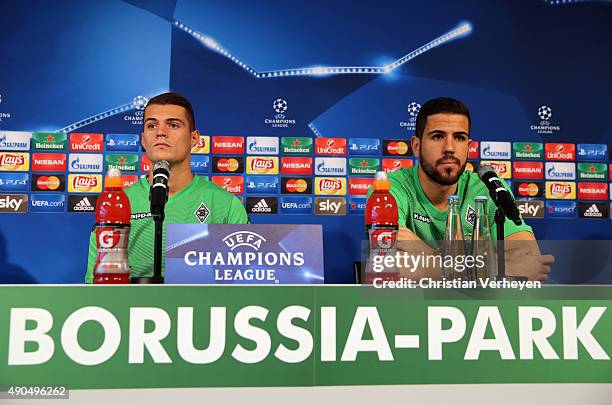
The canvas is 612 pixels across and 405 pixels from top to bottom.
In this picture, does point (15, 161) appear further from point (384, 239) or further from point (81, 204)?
point (384, 239)

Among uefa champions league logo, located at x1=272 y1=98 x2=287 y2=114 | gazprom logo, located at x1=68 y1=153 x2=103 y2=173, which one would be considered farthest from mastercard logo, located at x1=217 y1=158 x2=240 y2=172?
gazprom logo, located at x1=68 y1=153 x2=103 y2=173

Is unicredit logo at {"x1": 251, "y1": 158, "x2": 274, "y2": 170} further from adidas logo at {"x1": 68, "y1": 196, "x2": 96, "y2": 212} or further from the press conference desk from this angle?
the press conference desk

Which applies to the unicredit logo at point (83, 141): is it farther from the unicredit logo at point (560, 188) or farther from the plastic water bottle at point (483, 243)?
the unicredit logo at point (560, 188)

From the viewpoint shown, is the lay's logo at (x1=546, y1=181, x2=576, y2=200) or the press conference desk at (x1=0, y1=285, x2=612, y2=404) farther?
the lay's logo at (x1=546, y1=181, x2=576, y2=200)

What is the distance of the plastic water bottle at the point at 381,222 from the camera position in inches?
56.7

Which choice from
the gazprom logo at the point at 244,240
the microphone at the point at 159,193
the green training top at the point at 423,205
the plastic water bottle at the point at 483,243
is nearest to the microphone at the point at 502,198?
the plastic water bottle at the point at 483,243

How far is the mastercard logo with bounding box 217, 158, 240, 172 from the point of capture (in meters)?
3.33

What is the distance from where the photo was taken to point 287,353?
1171mm

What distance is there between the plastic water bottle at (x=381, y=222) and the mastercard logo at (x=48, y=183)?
222 centimetres

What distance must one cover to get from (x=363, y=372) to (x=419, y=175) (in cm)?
165

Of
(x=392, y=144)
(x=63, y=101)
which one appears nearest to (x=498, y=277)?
(x=392, y=144)

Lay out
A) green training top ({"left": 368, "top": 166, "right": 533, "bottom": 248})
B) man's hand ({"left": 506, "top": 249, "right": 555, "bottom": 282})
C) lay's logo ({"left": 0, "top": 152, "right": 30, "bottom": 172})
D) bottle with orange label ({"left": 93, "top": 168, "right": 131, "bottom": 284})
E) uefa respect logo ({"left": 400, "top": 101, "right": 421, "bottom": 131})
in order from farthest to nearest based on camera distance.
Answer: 1. uefa respect logo ({"left": 400, "top": 101, "right": 421, "bottom": 131})
2. lay's logo ({"left": 0, "top": 152, "right": 30, "bottom": 172})
3. green training top ({"left": 368, "top": 166, "right": 533, "bottom": 248})
4. man's hand ({"left": 506, "top": 249, "right": 555, "bottom": 282})
5. bottle with orange label ({"left": 93, "top": 168, "right": 131, "bottom": 284})

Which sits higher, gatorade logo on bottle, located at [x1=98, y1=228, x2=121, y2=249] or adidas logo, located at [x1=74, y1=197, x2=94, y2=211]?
adidas logo, located at [x1=74, y1=197, x2=94, y2=211]

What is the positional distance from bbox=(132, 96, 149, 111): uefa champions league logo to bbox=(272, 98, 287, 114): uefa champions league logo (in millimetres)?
682
